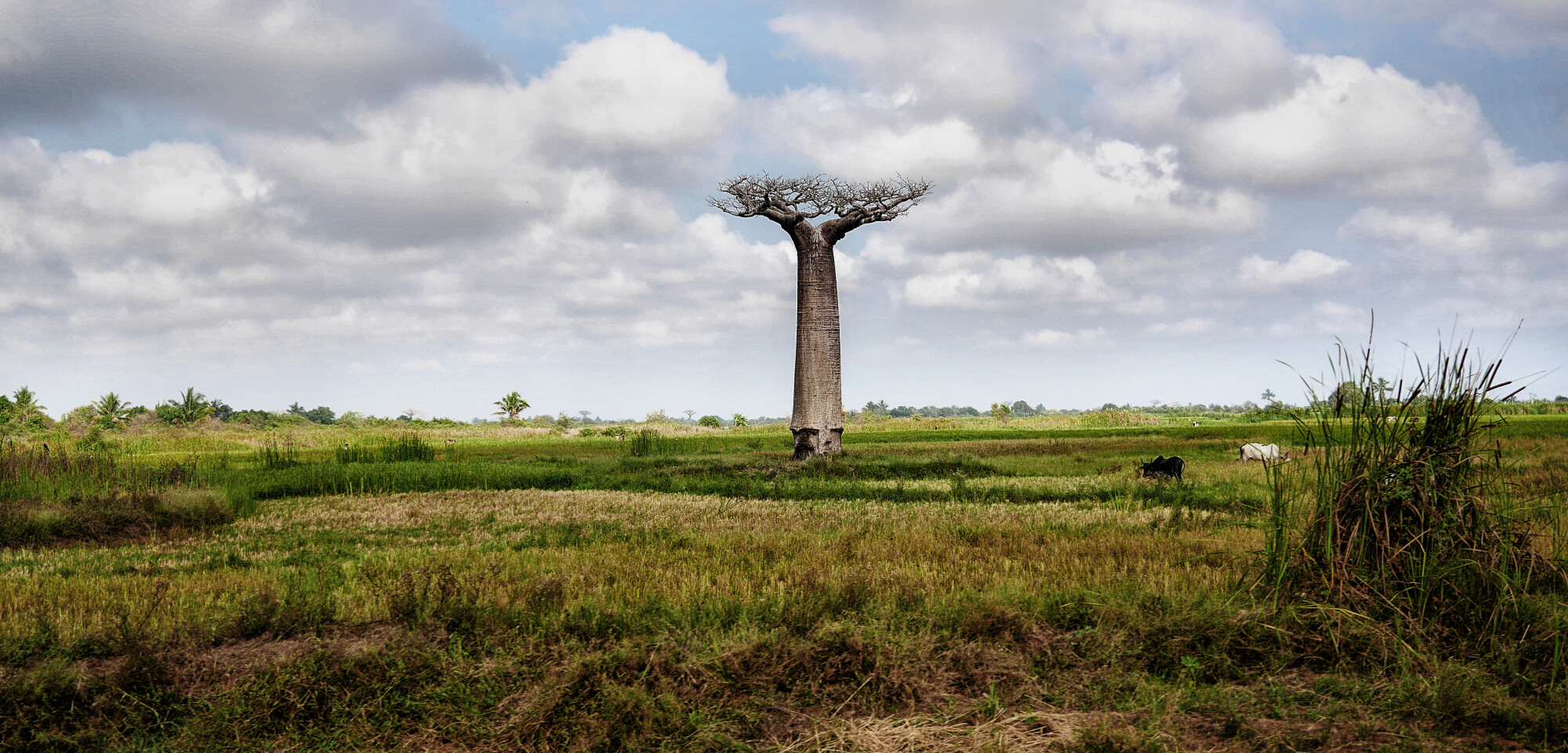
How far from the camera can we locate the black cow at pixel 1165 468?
55.5 ft

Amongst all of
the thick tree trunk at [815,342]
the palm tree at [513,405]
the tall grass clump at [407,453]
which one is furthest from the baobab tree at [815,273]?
the palm tree at [513,405]

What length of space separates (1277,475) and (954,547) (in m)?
3.49

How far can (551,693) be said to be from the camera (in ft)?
15.3

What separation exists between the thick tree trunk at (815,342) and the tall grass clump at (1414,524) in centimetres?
1653

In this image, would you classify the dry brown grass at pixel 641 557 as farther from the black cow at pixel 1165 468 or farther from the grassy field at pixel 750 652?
the black cow at pixel 1165 468

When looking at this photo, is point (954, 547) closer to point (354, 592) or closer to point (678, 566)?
point (678, 566)

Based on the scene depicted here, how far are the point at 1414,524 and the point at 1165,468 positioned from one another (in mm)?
11716

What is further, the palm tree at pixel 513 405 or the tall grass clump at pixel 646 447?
the palm tree at pixel 513 405

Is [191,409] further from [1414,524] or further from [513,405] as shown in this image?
[1414,524]

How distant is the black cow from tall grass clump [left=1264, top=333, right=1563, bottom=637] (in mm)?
10749

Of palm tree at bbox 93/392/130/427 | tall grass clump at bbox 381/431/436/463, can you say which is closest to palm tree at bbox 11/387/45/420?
palm tree at bbox 93/392/130/427

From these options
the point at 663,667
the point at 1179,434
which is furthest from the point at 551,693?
the point at 1179,434

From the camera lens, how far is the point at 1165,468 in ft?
56.3

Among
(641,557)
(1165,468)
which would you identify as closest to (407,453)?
(641,557)
